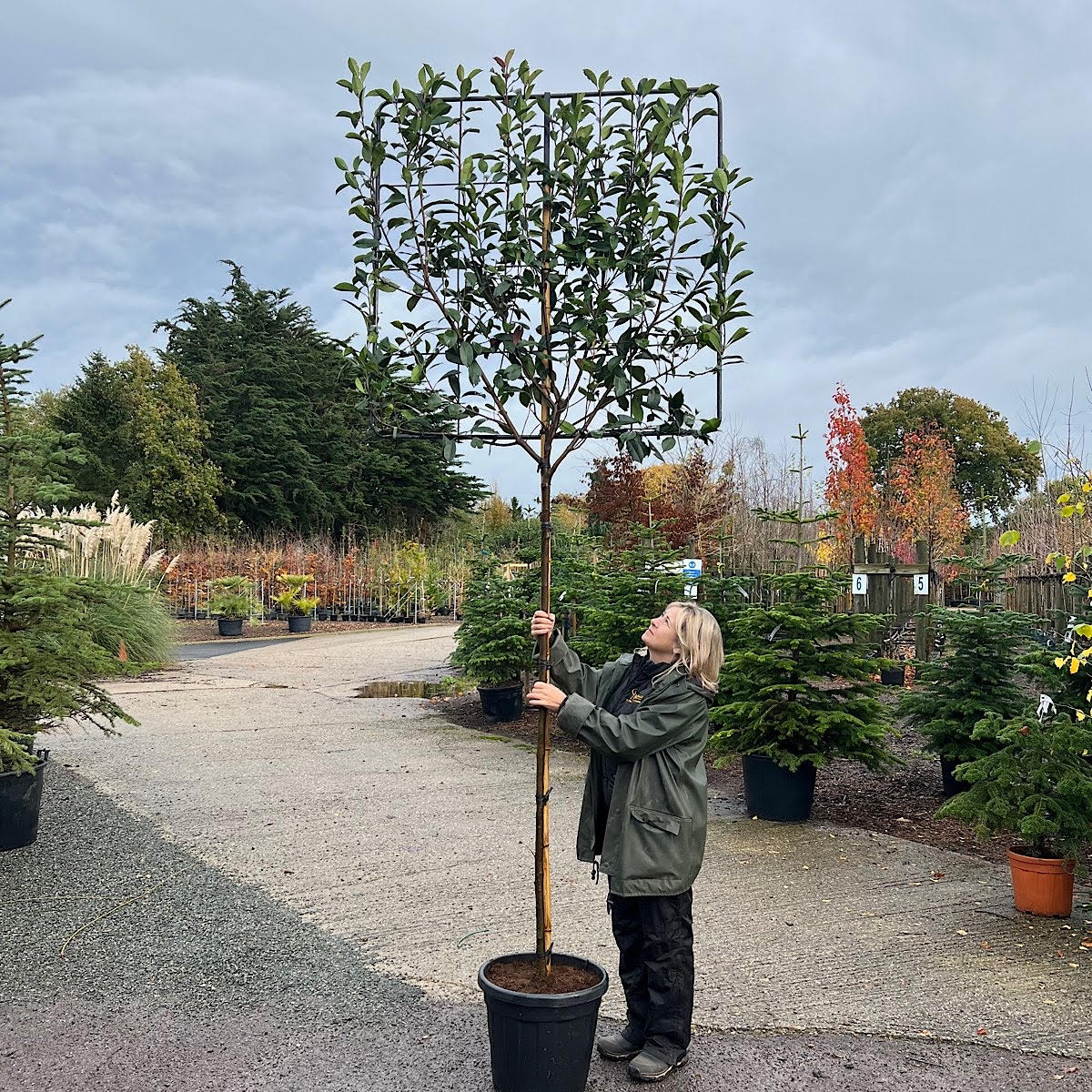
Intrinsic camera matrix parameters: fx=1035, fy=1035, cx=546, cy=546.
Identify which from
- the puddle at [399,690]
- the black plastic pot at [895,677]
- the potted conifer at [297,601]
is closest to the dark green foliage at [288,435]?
the potted conifer at [297,601]

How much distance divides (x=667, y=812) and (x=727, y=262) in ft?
5.71

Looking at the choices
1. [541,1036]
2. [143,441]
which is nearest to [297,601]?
[143,441]

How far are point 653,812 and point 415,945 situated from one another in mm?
1804

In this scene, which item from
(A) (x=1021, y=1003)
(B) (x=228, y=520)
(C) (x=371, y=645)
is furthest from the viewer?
(B) (x=228, y=520)

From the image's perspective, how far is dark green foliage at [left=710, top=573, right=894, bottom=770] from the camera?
6.39 m

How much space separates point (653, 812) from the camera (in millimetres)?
3256

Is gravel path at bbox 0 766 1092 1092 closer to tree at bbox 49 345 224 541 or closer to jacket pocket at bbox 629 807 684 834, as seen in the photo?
jacket pocket at bbox 629 807 684 834

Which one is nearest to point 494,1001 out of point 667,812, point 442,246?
point 667,812

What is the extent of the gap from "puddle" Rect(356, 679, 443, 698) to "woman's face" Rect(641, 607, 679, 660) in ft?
32.0

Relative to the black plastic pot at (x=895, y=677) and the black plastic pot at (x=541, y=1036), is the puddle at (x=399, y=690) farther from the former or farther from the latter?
the black plastic pot at (x=541, y=1036)

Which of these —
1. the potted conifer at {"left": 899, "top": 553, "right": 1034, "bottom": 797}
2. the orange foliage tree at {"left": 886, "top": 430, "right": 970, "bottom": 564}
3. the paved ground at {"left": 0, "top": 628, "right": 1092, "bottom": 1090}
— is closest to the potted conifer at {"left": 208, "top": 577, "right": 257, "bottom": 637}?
the paved ground at {"left": 0, "top": 628, "right": 1092, "bottom": 1090}

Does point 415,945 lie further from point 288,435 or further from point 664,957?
point 288,435

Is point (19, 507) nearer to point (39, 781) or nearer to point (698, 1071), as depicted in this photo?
point (39, 781)

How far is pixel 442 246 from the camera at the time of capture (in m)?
3.31
